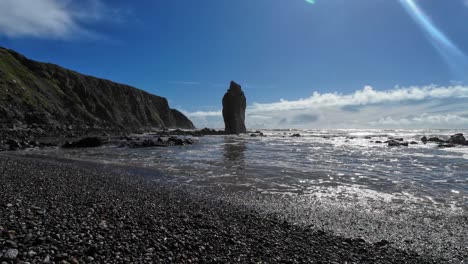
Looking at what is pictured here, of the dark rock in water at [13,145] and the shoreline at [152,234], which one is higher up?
the dark rock in water at [13,145]

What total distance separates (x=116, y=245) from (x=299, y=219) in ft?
23.8

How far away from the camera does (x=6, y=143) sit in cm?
3684

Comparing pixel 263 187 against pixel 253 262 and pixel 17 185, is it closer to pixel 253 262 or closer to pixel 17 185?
pixel 253 262

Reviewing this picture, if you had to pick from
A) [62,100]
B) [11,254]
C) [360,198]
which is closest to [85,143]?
[11,254]

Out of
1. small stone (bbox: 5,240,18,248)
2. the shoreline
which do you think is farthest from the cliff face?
small stone (bbox: 5,240,18,248)

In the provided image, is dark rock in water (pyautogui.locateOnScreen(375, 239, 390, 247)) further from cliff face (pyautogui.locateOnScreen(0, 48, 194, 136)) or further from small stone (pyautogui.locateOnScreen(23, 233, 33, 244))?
cliff face (pyautogui.locateOnScreen(0, 48, 194, 136))

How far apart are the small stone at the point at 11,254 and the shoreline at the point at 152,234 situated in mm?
67

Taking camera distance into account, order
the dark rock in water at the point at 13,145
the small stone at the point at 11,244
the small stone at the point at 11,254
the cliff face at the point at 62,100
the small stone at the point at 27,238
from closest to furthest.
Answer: the small stone at the point at 11,254, the small stone at the point at 11,244, the small stone at the point at 27,238, the dark rock in water at the point at 13,145, the cliff face at the point at 62,100

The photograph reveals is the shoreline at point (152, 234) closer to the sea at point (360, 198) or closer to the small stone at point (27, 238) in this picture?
the small stone at point (27, 238)

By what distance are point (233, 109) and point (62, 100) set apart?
77.2 m

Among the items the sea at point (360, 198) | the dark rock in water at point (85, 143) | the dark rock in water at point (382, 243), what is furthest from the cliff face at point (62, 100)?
the dark rock in water at point (382, 243)

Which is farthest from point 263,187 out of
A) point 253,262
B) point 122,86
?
point 122,86

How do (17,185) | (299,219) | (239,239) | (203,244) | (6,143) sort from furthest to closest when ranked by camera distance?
1. (6,143)
2. (17,185)
3. (299,219)
4. (239,239)
5. (203,244)

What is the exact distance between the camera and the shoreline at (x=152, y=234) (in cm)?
680
